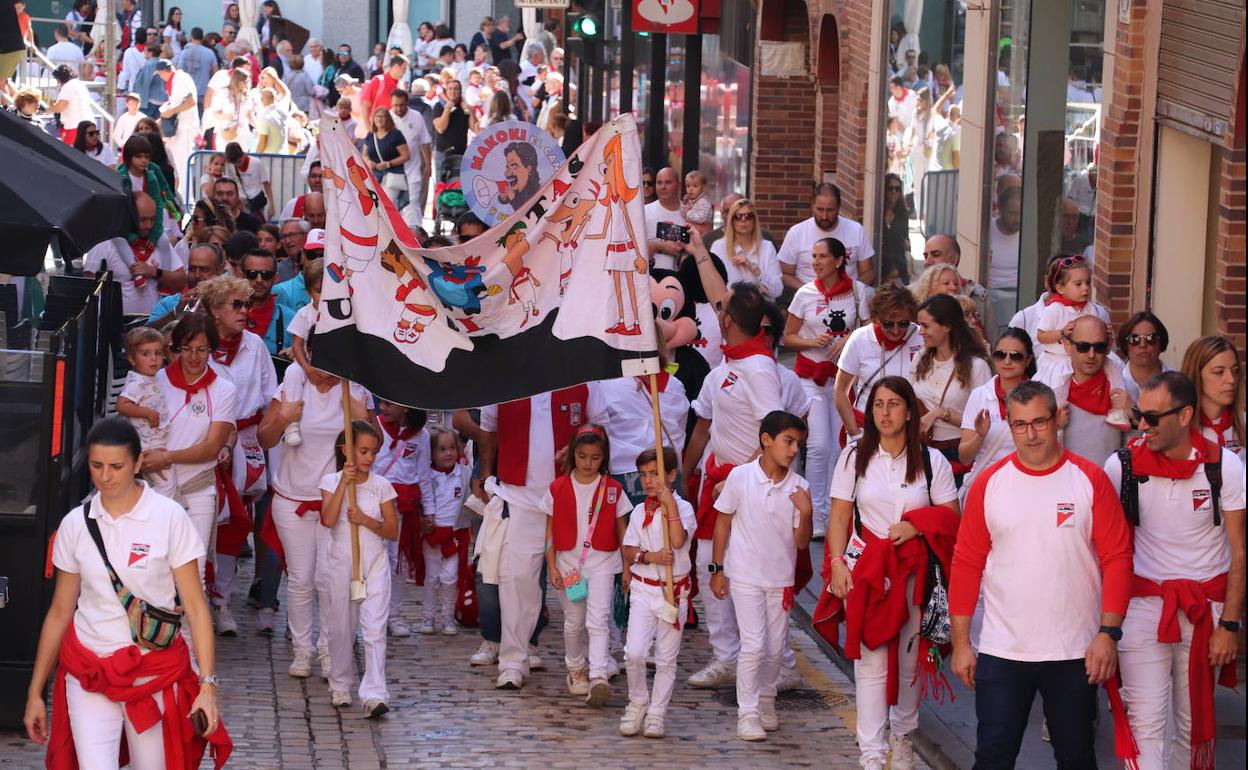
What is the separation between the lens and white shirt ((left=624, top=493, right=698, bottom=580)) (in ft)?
29.2

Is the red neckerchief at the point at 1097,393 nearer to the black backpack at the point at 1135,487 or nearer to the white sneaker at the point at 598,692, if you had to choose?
the black backpack at the point at 1135,487

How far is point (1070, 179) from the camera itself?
43.8ft

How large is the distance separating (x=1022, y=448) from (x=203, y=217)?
9.31m

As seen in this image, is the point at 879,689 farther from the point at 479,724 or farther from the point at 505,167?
the point at 505,167

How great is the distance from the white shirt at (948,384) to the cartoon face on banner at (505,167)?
2.98m

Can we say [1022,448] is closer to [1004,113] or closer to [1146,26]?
[1146,26]

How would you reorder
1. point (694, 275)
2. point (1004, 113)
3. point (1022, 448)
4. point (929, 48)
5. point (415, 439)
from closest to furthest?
point (1022, 448)
point (415, 439)
point (694, 275)
point (1004, 113)
point (929, 48)

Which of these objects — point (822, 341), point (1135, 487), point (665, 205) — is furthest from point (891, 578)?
point (665, 205)

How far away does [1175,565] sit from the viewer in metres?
7.38

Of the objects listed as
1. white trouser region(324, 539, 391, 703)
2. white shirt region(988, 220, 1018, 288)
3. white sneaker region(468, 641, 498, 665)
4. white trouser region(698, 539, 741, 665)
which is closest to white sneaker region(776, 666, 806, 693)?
white trouser region(698, 539, 741, 665)

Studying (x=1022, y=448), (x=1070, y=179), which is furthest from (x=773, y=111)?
(x=1022, y=448)

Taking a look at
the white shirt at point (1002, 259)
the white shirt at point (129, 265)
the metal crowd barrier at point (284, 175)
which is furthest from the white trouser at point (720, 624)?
the metal crowd barrier at point (284, 175)

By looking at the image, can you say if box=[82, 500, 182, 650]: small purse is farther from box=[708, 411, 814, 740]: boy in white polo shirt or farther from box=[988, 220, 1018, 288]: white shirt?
box=[988, 220, 1018, 288]: white shirt

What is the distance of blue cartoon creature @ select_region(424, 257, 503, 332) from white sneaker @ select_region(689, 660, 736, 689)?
82.0 inches
